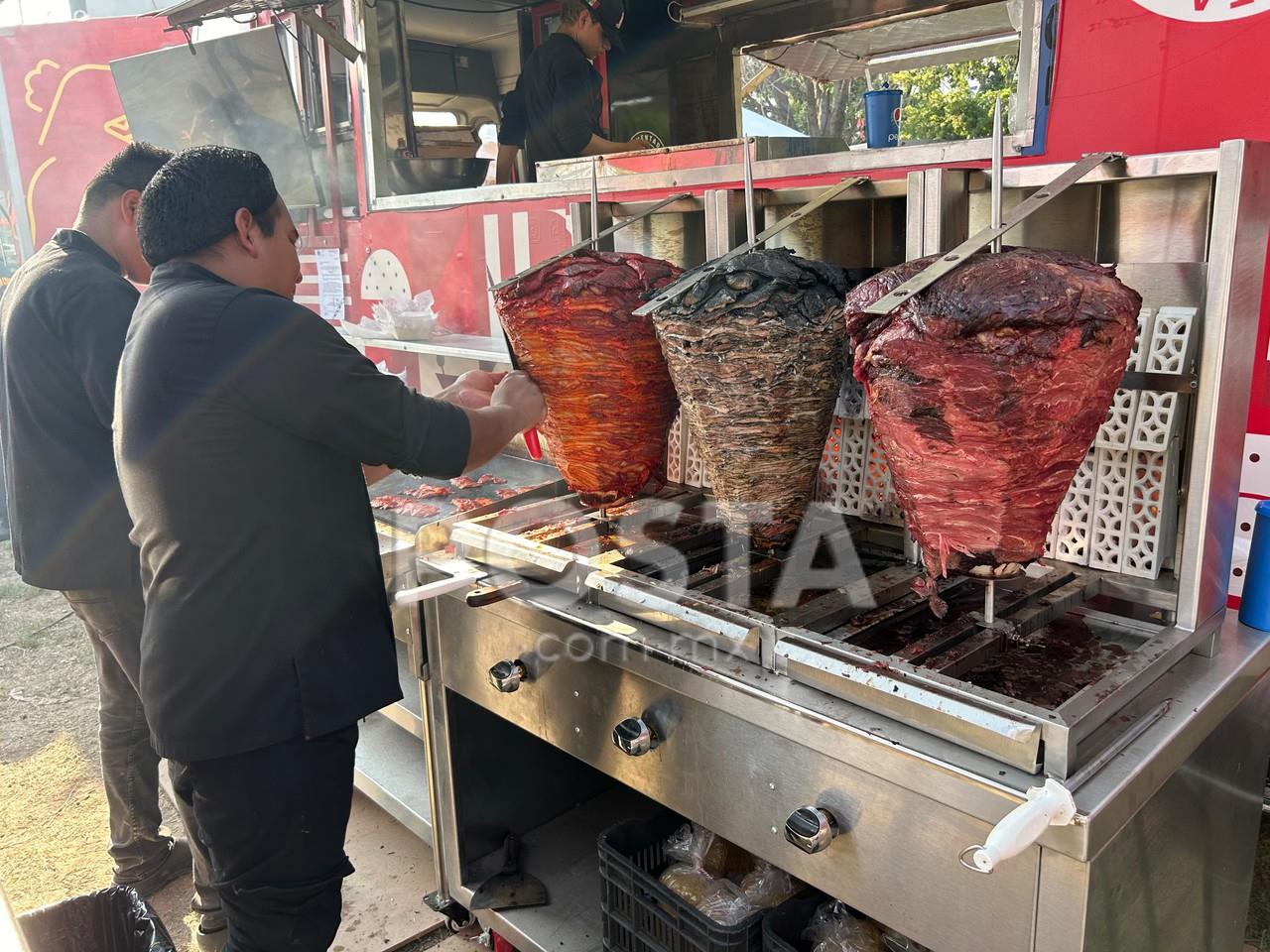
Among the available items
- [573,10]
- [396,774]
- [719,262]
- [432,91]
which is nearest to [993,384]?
[719,262]

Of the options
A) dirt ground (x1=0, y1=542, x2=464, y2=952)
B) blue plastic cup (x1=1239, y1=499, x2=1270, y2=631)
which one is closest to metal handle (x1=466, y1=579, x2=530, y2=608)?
dirt ground (x1=0, y1=542, x2=464, y2=952)

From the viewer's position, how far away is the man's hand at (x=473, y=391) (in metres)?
2.18

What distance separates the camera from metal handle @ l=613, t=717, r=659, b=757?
1.92m

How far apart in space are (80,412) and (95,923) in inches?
58.9

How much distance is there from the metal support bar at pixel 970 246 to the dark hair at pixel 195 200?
1.44 metres

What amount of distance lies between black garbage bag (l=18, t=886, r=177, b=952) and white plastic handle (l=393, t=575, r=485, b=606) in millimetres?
1137

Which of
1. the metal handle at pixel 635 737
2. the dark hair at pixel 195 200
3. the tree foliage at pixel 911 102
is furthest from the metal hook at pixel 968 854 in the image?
the tree foliage at pixel 911 102

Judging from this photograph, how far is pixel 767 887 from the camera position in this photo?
228 cm

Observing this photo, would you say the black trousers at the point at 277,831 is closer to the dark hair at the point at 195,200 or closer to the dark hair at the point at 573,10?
the dark hair at the point at 195,200

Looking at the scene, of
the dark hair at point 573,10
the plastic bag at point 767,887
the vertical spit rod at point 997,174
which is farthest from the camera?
the dark hair at point 573,10

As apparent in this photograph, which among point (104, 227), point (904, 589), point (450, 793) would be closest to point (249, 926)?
point (450, 793)

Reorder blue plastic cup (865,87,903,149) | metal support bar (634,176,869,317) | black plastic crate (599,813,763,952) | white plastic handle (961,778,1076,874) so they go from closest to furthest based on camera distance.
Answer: white plastic handle (961,778,1076,874), metal support bar (634,176,869,317), black plastic crate (599,813,763,952), blue plastic cup (865,87,903,149)

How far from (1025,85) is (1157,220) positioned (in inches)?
46.5

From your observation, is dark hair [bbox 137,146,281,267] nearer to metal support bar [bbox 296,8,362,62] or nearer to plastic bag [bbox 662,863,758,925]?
plastic bag [bbox 662,863,758,925]
